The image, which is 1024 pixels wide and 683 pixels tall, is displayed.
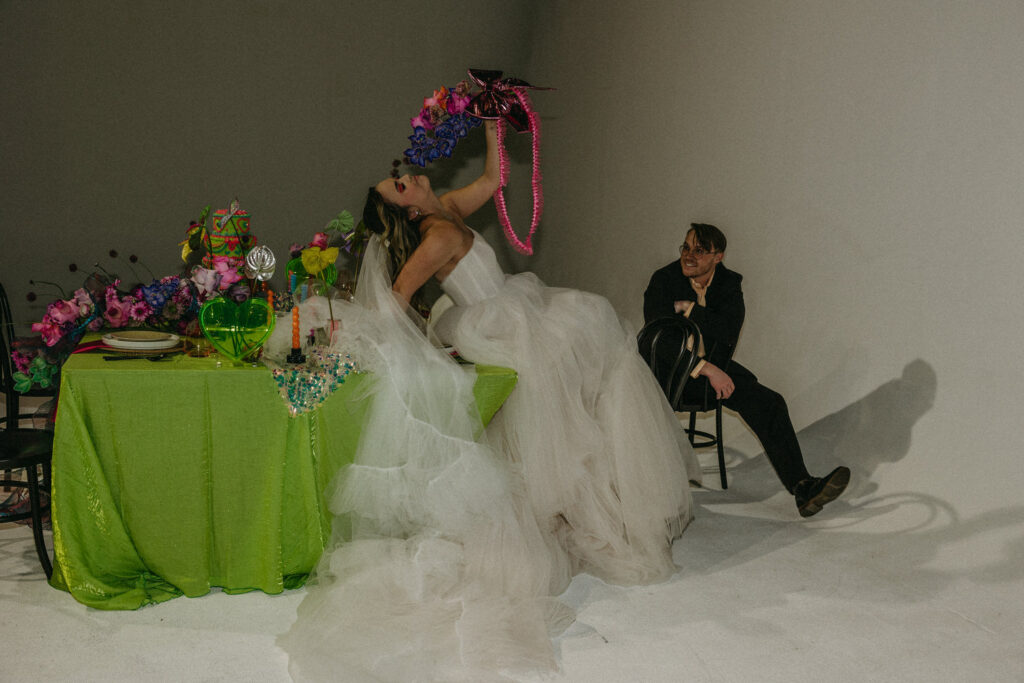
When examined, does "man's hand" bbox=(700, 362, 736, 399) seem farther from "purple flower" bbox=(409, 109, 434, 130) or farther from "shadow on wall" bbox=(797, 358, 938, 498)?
"purple flower" bbox=(409, 109, 434, 130)

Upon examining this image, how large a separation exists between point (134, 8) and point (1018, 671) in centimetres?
657

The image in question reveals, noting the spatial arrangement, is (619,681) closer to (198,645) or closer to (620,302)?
(198,645)

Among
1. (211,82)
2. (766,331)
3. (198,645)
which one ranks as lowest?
(198,645)

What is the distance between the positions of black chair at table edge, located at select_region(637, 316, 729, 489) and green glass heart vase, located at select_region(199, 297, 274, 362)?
67.8 inches

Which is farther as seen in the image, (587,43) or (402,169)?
(402,169)

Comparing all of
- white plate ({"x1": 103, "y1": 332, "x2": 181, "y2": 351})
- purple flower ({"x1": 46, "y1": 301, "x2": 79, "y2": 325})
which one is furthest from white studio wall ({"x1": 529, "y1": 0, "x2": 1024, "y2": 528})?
Result: purple flower ({"x1": 46, "y1": 301, "x2": 79, "y2": 325})

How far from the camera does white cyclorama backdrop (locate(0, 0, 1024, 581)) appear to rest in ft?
10.2

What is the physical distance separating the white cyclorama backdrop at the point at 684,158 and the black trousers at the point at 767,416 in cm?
33

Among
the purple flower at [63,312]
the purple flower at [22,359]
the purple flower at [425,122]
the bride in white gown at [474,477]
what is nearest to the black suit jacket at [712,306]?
the bride in white gown at [474,477]

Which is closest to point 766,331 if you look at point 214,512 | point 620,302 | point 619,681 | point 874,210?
point 874,210

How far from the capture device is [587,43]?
6.29 m

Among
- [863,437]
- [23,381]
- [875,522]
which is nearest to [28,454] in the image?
[23,381]

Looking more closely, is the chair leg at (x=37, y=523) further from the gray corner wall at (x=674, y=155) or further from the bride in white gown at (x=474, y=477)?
the gray corner wall at (x=674, y=155)

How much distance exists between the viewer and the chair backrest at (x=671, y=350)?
3627mm
